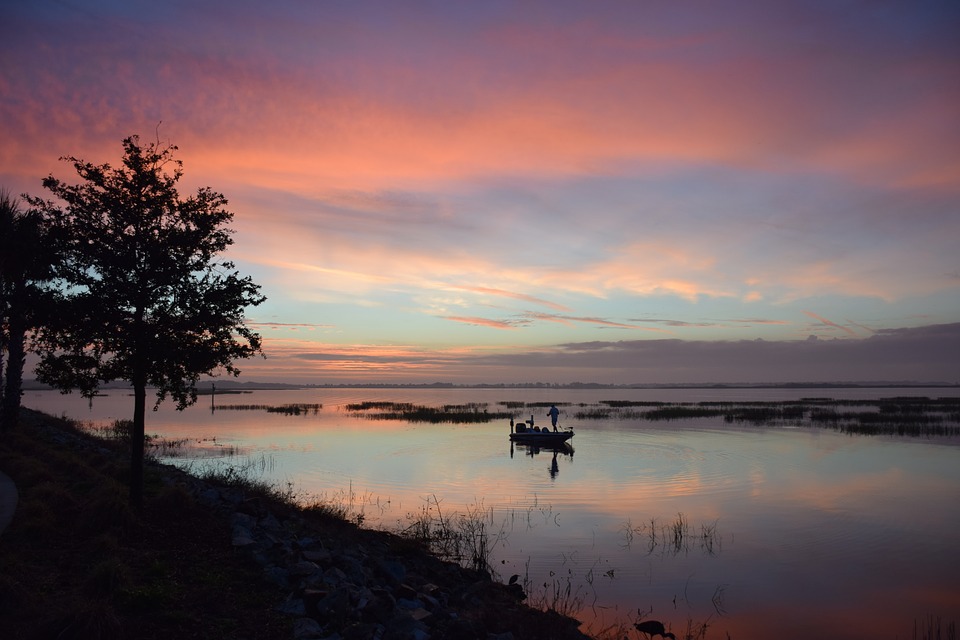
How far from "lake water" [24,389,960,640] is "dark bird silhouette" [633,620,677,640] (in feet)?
1.25

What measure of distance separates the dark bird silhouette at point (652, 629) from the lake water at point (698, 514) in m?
0.38

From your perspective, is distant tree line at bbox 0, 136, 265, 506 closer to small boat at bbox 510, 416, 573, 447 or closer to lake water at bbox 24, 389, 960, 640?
lake water at bbox 24, 389, 960, 640

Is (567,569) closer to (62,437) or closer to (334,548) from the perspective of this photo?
(334,548)

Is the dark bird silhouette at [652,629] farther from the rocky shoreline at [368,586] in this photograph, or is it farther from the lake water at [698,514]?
the rocky shoreline at [368,586]

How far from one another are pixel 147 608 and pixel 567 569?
1202 centimetres

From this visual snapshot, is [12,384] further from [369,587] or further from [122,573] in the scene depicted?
[369,587]

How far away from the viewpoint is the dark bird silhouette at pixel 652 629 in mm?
13450

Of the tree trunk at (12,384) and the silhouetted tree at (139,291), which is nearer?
the silhouetted tree at (139,291)

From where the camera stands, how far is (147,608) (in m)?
10.1

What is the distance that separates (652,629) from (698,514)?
517 inches

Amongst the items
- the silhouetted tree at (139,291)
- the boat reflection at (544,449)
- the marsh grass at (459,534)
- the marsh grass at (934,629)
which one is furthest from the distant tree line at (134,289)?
the boat reflection at (544,449)

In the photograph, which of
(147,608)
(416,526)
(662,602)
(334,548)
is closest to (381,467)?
(416,526)

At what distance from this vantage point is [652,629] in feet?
44.7

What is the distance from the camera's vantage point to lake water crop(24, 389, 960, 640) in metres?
15.4
